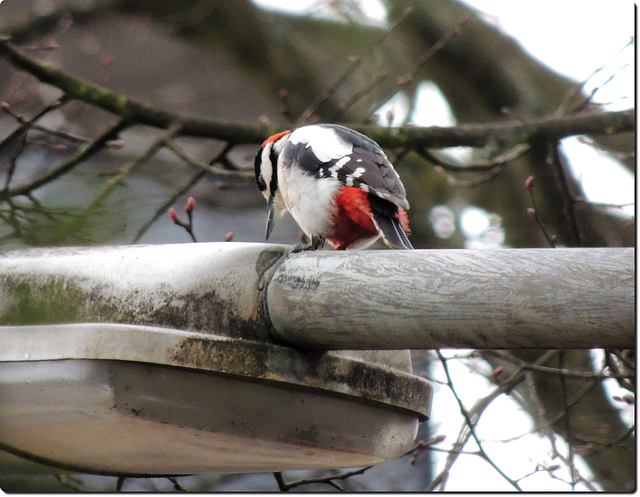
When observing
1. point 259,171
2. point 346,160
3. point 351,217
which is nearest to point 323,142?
point 346,160

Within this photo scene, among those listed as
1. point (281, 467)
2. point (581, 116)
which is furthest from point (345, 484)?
point (581, 116)

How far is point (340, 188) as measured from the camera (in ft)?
7.11

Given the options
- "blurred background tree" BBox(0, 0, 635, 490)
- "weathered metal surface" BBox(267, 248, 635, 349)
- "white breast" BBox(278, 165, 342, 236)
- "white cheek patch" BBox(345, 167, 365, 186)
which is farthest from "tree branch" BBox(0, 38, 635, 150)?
"weathered metal surface" BBox(267, 248, 635, 349)

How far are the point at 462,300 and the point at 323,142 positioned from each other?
1.16 meters

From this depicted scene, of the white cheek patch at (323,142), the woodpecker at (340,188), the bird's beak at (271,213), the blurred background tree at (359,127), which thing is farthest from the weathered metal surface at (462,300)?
the bird's beak at (271,213)

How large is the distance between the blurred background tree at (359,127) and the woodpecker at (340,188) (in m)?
0.29

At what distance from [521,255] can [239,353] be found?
0.53 meters

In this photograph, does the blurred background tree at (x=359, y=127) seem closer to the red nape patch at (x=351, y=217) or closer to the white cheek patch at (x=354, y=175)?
the red nape patch at (x=351, y=217)

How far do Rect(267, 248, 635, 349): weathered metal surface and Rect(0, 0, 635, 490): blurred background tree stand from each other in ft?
1.21

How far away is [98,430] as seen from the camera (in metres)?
1.47

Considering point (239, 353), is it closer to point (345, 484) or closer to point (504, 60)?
point (345, 484)

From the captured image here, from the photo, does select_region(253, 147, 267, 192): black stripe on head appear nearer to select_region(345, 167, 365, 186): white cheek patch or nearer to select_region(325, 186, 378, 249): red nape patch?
select_region(325, 186, 378, 249): red nape patch

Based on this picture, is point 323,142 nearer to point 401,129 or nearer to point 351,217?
point 351,217

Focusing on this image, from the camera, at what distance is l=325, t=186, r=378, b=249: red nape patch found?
7.04 feet
